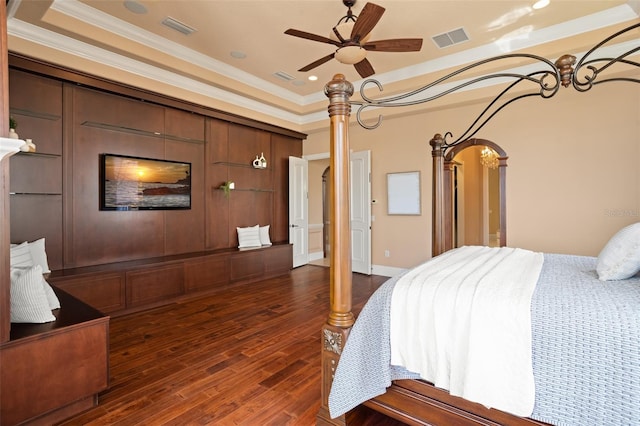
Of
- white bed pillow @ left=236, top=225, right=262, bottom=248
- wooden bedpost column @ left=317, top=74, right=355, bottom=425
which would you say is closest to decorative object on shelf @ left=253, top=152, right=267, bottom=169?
white bed pillow @ left=236, top=225, right=262, bottom=248

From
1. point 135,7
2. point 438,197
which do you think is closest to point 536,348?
point 438,197

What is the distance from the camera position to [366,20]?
8.62 feet

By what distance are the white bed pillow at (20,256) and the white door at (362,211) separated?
4.34m

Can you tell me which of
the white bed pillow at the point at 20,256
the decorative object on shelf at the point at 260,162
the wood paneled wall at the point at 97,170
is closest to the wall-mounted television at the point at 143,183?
the wood paneled wall at the point at 97,170

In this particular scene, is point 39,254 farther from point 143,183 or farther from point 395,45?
point 395,45

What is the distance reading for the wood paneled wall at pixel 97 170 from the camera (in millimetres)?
3432

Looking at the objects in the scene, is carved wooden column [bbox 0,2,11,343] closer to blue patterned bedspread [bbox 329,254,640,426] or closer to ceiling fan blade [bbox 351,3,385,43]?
blue patterned bedspread [bbox 329,254,640,426]

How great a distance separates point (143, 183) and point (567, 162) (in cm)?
570

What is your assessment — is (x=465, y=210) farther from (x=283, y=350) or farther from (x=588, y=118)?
(x=283, y=350)

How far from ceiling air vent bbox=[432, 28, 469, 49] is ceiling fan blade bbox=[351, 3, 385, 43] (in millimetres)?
1663

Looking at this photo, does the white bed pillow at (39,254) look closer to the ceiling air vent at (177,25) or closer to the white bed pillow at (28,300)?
the white bed pillow at (28,300)

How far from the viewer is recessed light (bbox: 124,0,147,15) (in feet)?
10.6

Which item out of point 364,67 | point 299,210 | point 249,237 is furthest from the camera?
point 299,210

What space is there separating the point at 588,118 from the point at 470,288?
3.91 meters
